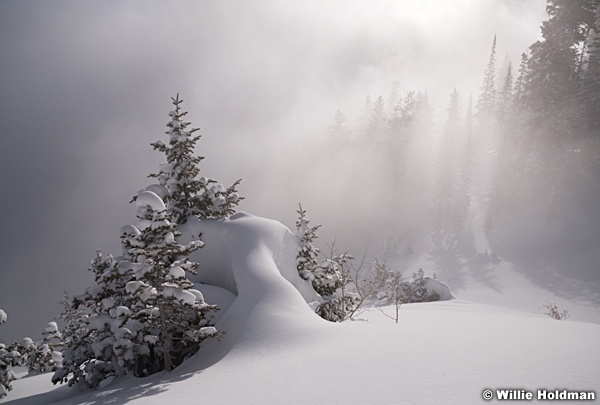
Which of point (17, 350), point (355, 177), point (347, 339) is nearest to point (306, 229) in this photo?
point (347, 339)

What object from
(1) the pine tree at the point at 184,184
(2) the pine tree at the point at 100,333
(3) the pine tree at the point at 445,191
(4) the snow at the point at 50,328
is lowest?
(4) the snow at the point at 50,328

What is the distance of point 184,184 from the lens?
534 inches

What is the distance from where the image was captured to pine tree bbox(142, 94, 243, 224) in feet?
42.9

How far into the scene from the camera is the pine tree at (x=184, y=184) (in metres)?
13.1

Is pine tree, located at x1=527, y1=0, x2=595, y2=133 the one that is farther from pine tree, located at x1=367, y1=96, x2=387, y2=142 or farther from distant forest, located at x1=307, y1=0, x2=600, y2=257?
pine tree, located at x1=367, y1=96, x2=387, y2=142

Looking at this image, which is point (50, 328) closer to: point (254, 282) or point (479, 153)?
point (254, 282)

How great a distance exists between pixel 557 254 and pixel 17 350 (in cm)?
4414

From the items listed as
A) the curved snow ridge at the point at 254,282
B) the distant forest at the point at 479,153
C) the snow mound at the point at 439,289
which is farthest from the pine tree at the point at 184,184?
the distant forest at the point at 479,153

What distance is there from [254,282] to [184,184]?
5.89 m

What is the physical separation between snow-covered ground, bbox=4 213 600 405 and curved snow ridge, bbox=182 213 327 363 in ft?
0.16

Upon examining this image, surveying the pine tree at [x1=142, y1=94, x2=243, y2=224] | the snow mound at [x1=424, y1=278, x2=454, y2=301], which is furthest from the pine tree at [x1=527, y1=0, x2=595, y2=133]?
the pine tree at [x1=142, y1=94, x2=243, y2=224]

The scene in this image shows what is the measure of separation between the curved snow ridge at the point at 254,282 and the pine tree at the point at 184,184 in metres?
0.68

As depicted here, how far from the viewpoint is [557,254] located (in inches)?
1264

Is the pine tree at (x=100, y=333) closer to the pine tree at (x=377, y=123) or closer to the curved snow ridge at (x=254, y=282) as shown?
the curved snow ridge at (x=254, y=282)
